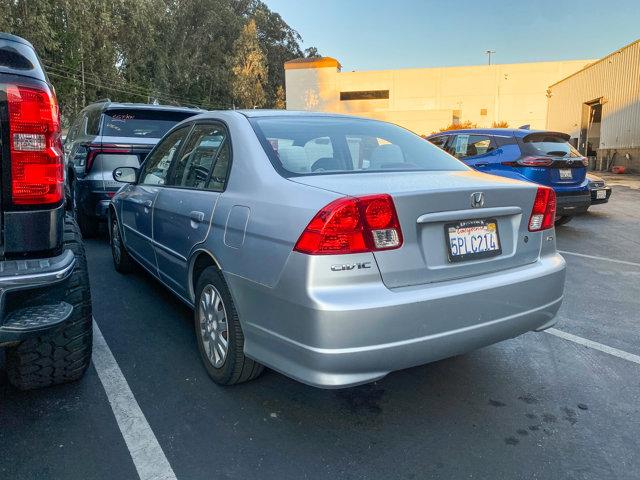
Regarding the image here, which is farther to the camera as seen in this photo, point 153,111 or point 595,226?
point 595,226

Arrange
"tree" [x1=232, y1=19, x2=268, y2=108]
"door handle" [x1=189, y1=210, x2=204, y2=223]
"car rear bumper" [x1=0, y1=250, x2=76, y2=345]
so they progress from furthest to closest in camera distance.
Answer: "tree" [x1=232, y1=19, x2=268, y2=108] → "door handle" [x1=189, y1=210, x2=204, y2=223] → "car rear bumper" [x1=0, y1=250, x2=76, y2=345]

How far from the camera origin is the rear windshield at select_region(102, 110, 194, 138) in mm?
6426

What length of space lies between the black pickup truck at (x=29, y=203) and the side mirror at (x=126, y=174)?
217 cm

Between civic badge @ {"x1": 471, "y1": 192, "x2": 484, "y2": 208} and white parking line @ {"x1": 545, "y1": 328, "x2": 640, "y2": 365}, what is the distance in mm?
1738

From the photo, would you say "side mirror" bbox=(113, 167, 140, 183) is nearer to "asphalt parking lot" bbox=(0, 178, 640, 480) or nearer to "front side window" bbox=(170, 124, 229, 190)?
"front side window" bbox=(170, 124, 229, 190)

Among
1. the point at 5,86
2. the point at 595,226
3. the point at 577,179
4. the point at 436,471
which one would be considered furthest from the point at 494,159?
the point at 5,86

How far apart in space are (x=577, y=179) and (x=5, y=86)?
310 inches

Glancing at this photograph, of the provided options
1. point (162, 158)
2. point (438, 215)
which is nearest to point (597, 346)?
point (438, 215)

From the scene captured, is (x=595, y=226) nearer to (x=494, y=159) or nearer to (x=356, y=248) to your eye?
(x=494, y=159)

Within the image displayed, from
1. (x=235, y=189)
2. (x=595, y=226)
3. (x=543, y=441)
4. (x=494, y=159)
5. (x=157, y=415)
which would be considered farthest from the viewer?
(x=595, y=226)

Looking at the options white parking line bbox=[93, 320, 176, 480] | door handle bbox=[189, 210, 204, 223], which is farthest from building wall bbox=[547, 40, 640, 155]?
white parking line bbox=[93, 320, 176, 480]

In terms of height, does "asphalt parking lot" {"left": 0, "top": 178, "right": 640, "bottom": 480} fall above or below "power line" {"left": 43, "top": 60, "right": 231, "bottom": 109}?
below

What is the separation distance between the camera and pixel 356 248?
2.15 m

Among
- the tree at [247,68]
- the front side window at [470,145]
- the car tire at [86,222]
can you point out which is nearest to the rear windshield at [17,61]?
the car tire at [86,222]
